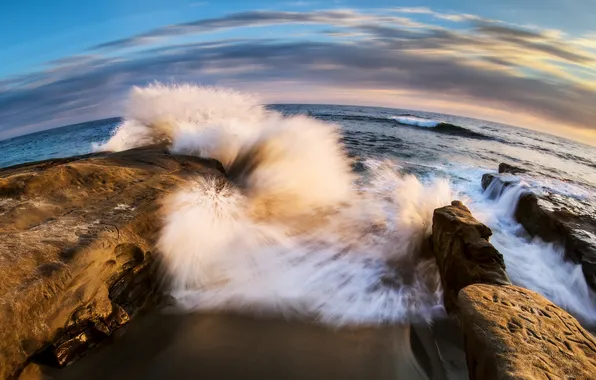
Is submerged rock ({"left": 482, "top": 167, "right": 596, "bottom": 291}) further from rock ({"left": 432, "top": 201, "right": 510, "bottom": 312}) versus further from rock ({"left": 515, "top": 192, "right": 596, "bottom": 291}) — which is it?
rock ({"left": 432, "top": 201, "right": 510, "bottom": 312})

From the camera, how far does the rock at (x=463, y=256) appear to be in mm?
3172

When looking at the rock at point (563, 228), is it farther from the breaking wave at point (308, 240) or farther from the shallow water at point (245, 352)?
the shallow water at point (245, 352)

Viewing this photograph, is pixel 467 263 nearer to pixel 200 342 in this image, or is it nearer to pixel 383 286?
pixel 383 286

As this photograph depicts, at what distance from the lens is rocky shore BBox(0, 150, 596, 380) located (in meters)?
2.06

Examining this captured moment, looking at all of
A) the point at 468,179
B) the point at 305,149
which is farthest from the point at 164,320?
the point at 468,179

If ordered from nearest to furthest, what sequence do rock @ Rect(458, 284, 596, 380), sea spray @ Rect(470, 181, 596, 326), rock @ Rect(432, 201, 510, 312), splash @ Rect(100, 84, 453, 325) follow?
rock @ Rect(458, 284, 596, 380)
rock @ Rect(432, 201, 510, 312)
splash @ Rect(100, 84, 453, 325)
sea spray @ Rect(470, 181, 596, 326)

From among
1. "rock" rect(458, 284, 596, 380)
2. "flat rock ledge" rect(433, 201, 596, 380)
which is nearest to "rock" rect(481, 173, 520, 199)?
"flat rock ledge" rect(433, 201, 596, 380)

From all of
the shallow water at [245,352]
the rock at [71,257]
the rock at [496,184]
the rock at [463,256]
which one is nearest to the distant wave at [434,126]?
the rock at [496,184]

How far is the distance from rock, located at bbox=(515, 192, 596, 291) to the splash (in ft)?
4.60

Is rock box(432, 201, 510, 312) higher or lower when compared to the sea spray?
higher

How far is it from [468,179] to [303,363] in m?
9.02

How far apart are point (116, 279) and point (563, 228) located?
590 centimetres

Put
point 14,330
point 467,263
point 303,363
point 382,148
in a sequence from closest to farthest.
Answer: point 14,330, point 303,363, point 467,263, point 382,148

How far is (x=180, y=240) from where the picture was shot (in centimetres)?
373
